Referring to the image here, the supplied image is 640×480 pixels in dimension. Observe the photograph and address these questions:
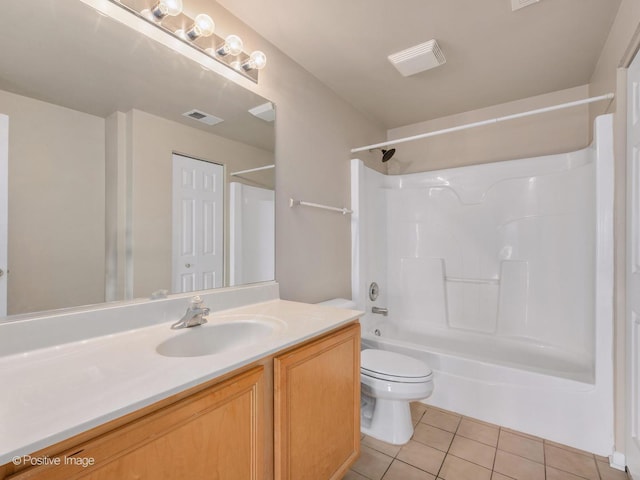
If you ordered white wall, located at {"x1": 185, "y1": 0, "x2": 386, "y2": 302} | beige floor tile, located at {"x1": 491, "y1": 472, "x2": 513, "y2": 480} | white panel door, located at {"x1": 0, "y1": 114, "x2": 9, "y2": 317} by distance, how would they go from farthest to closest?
white wall, located at {"x1": 185, "y1": 0, "x2": 386, "y2": 302}
beige floor tile, located at {"x1": 491, "y1": 472, "x2": 513, "y2": 480}
white panel door, located at {"x1": 0, "y1": 114, "x2": 9, "y2": 317}

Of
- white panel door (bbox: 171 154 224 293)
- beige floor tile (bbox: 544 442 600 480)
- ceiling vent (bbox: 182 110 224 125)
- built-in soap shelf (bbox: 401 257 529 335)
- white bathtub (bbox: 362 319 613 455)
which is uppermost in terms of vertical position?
ceiling vent (bbox: 182 110 224 125)

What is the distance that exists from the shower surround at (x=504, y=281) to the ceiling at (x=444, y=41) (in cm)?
54

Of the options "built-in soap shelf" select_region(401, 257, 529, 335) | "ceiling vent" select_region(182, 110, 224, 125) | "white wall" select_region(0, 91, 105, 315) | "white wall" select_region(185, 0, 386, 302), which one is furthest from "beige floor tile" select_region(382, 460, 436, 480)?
"ceiling vent" select_region(182, 110, 224, 125)

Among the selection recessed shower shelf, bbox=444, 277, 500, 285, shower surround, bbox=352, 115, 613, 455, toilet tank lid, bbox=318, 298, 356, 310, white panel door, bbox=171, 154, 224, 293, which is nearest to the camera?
white panel door, bbox=171, 154, 224, 293

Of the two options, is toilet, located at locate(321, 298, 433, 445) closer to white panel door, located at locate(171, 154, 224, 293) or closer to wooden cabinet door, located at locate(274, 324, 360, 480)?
wooden cabinet door, located at locate(274, 324, 360, 480)

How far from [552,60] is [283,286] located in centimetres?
220

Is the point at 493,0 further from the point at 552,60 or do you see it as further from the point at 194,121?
the point at 194,121

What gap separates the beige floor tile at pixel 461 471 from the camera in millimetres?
1440

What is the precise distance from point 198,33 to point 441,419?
243 centimetres

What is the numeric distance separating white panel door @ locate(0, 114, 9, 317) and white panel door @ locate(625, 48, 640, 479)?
2.29m

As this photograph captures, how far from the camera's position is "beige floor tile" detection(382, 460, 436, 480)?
1442 mm

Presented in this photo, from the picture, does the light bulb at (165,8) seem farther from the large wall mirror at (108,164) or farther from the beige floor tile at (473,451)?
the beige floor tile at (473,451)

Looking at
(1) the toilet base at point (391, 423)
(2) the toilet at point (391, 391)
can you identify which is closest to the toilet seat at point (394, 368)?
(2) the toilet at point (391, 391)

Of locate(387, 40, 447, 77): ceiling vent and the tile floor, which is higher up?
locate(387, 40, 447, 77): ceiling vent
